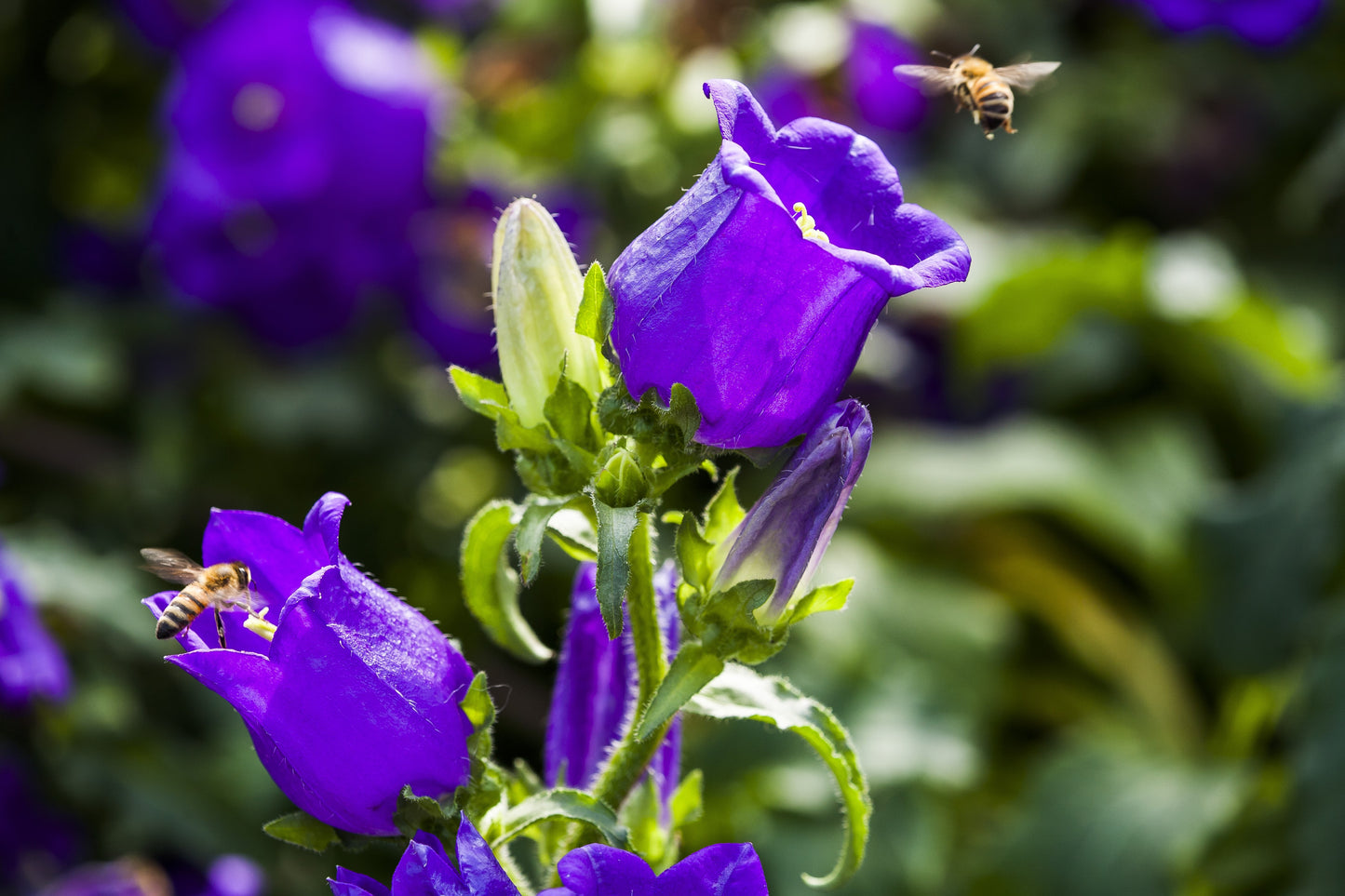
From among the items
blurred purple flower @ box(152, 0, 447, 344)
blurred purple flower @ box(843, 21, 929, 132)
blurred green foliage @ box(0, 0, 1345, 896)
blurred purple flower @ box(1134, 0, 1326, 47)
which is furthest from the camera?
blurred purple flower @ box(1134, 0, 1326, 47)

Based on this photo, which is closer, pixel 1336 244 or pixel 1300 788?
pixel 1300 788

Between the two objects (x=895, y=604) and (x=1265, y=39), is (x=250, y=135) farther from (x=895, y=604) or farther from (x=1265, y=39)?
(x=1265, y=39)

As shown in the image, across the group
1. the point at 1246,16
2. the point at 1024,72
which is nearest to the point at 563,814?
the point at 1024,72

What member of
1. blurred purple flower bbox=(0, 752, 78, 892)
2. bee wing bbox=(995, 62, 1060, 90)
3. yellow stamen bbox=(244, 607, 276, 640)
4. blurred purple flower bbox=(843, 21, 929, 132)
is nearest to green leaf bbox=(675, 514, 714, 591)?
yellow stamen bbox=(244, 607, 276, 640)

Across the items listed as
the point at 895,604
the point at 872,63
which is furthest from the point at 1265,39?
the point at 895,604

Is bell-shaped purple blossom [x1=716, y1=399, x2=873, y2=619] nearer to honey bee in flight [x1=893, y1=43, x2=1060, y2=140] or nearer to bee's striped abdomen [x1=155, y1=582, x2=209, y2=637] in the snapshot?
bee's striped abdomen [x1=155, y1=582, x2=209, y2=637]

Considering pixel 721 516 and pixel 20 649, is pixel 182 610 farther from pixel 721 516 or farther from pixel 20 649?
pixel 20 649
